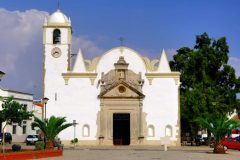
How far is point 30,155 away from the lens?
2895cm

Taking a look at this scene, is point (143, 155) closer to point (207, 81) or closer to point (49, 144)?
point (49, 144)

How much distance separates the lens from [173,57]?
63469 millimetres

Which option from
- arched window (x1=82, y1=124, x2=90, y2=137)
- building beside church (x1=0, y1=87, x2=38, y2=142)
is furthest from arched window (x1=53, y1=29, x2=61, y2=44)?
building beside church (x1=0, y1=87, x2=38, y2=142)

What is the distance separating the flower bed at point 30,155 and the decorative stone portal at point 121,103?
18.7m

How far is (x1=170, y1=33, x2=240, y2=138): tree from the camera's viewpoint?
180 ft

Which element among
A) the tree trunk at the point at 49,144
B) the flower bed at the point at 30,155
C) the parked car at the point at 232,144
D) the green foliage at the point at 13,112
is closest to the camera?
the flower bed at the point at 30,155

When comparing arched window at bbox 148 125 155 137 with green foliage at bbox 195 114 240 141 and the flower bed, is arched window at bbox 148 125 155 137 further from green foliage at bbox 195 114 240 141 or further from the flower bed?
the flower bed

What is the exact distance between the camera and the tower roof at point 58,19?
178ft

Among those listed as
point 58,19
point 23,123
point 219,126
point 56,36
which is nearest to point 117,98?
point 56,36

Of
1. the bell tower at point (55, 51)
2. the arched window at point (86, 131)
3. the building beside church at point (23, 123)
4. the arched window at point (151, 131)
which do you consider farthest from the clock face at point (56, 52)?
the building beside church at point (23, 123)

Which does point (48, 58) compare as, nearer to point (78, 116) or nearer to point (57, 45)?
point (57, 45)

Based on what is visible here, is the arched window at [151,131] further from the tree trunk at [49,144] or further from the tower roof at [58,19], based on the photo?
the tree trunk at [49,144]

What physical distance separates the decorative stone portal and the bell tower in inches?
184

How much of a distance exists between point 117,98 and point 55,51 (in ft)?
28.3
